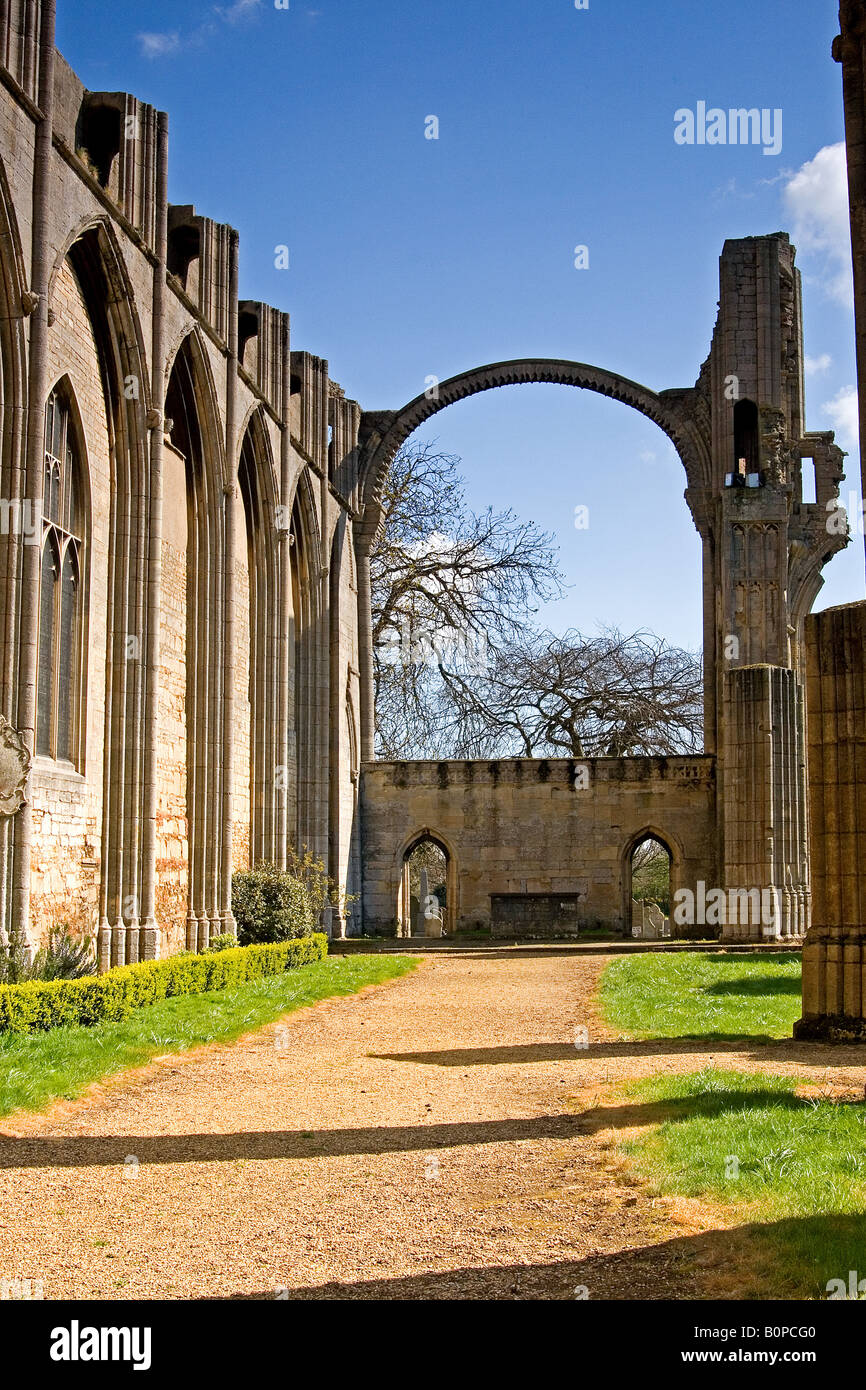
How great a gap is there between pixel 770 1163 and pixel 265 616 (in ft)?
65.5

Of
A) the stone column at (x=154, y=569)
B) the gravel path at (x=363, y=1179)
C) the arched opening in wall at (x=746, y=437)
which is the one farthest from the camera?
the arched opening in wall at (x=746, y=437)

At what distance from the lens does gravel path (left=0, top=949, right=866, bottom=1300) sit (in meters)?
4.88

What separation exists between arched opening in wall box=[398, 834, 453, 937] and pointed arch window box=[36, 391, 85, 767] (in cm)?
1556

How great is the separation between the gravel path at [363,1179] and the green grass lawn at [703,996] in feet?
2.80

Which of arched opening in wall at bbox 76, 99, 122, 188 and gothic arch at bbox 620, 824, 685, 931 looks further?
gothic arch at bbox 620, 824, 685, 931

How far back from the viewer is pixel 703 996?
14.3 metres

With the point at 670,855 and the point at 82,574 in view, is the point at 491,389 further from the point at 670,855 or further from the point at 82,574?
the point at 82,574

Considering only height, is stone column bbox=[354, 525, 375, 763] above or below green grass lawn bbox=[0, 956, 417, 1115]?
above

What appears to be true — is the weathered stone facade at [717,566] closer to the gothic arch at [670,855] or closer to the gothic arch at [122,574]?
the gothic arch at [670,855]

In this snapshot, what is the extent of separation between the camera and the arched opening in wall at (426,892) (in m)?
31.9

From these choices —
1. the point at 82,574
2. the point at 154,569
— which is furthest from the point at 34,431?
the point at 154,569

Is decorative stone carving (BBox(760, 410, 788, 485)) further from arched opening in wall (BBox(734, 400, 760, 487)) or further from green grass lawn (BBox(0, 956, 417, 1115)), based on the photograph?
green grass lawn (BBox(0, 956, 417, 1115))

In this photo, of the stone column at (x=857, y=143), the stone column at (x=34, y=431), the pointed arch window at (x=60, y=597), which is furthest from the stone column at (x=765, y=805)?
the stone column at (x=857, y=143)

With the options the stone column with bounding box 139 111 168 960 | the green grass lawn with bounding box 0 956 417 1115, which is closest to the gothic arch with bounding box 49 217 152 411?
the stone column with bounding box 139 111 168 960
